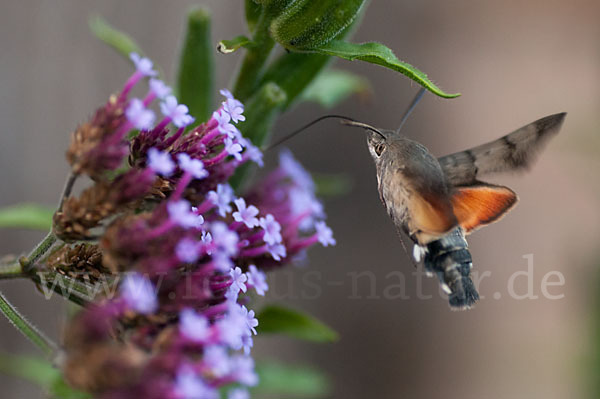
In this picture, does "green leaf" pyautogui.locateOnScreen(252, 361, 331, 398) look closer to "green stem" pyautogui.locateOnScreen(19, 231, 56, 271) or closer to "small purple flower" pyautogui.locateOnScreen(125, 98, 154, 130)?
"green stem" pyautogui.locateOnScreen(19, 231, 56, 271)

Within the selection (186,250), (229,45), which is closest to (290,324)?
(186,250)

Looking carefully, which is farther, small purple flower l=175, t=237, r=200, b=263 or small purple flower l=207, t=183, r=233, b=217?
small purple flower l=207, t=183, r=233, b=217

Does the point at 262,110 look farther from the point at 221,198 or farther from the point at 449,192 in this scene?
the point at 449,192

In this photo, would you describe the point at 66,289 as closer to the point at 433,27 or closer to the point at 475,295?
the point at 475,295

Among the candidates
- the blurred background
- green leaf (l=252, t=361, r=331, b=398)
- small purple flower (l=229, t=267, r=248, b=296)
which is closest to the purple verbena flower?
small purple flower (l=229, t=267, r=248, b=296)

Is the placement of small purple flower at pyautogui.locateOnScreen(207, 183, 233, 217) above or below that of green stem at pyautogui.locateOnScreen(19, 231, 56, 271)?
above

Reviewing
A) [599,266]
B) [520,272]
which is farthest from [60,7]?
[520,272]

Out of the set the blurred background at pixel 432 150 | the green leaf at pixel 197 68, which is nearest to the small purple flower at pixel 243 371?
the green leaf at pixel 197 68
